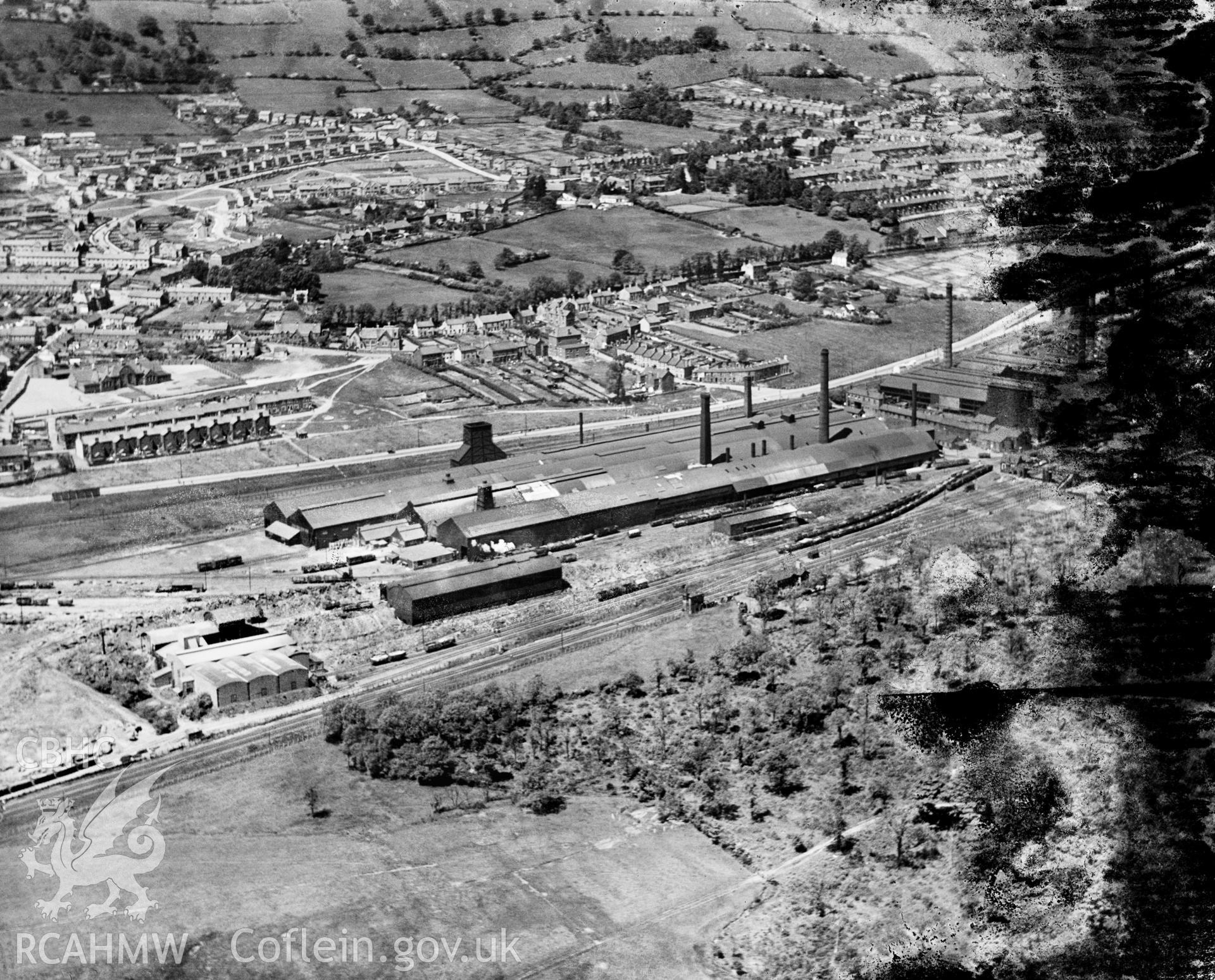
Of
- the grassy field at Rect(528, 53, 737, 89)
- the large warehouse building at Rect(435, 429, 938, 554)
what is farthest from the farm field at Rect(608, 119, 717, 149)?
the large warehouse building at Rect(435, 429, 938, 554)

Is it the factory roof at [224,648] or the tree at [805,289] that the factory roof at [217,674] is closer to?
the factory roof at [224,648]

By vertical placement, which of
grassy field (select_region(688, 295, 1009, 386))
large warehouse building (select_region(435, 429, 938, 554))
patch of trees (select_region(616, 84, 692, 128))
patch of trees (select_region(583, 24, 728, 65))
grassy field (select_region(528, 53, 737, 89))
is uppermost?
patch of trees (select_region(583, 24, 728, 65))

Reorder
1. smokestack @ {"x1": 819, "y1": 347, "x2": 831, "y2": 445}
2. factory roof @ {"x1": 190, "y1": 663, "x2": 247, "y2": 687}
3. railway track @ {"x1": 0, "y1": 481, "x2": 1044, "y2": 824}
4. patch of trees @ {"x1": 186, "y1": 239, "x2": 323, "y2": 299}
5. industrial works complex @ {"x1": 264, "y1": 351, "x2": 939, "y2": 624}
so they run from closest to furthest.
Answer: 1. railway track @ {"x1": 0, "y1": 481, "x2": 1044, "y2": 824}
2. factory roof @ {"x1": 190, "y1": 663, "x2": 247, "y2": 687}
3. industrial works complex @ {"x1": 264, "y1": 351, "x2": 939, "y2": 624}
4. smokestack @ {"x1": 819, "y1": 347, "x2": 831, "y2": 445}
5. patch of trees @ {"x1": 186, "y1": 239, "x2": 323, "y2": 299}

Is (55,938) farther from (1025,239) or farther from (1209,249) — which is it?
(1209,249)

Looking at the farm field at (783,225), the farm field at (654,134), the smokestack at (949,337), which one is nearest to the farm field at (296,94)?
the farm field at (654,134)

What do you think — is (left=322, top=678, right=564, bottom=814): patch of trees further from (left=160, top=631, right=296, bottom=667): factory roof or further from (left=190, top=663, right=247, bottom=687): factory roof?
(left=160, top=631, right=296, bottom=667): factory roof

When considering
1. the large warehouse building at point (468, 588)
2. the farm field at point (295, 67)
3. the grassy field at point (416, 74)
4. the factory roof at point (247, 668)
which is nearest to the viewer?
the factory roof at point (247, 668)

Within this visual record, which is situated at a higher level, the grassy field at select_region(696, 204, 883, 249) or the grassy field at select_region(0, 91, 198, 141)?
the grassy field at select_region(0, 91, 198, 141)
